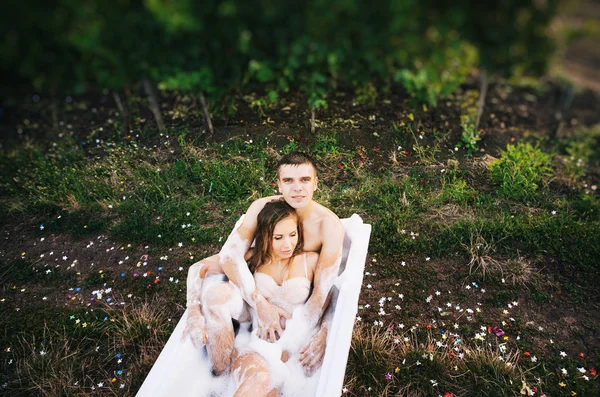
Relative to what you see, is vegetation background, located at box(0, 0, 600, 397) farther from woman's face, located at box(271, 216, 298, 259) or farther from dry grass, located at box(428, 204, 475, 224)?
woman's face, located at box(271, 216, 298, 259)

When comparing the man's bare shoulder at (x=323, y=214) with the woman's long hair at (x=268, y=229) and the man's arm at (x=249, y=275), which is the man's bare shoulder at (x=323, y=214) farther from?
the man's arm at (x=249, y=275)

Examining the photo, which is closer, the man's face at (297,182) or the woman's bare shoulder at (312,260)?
the man's face at (297,182)

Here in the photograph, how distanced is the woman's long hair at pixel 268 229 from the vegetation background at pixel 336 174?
0.78 meters

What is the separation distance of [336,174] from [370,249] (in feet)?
3.24

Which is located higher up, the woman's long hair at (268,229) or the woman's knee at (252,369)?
the woman's long hair at (268,229)

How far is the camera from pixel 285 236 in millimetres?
2744

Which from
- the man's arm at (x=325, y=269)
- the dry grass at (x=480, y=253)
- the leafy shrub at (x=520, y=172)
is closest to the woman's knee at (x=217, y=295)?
the man's arm at (x=325, y=269)

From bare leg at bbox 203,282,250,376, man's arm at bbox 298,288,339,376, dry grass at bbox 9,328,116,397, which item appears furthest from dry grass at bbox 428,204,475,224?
dry grass at bbox 9,328,116,397

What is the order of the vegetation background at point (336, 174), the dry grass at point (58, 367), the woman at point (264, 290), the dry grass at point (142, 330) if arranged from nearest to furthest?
the vegetation background at point (336, 174) < the woman at point (264, 290) < the dry grass at point (58, 367) < the dry grass at point (142, 330)

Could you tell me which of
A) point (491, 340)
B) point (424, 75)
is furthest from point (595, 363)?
point (424, 75)

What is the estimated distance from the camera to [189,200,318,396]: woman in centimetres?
255

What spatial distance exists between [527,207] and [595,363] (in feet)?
5.03

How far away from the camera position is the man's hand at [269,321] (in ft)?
8.93

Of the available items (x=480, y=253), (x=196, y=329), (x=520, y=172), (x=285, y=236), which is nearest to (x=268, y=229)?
(x=285, y=236)
